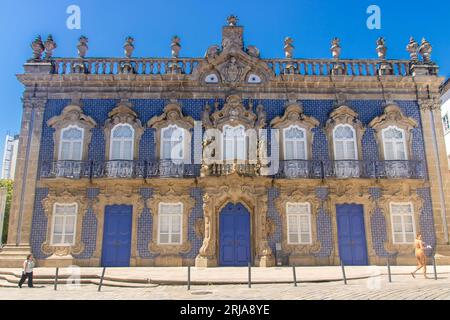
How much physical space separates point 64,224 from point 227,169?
268 inches

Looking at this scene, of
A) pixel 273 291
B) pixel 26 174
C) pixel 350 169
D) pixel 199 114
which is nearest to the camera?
pixel 273 291

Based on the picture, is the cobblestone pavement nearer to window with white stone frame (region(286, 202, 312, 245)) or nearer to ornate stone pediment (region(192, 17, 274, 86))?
window with white stone frame (region(286, 202, 312, 245))

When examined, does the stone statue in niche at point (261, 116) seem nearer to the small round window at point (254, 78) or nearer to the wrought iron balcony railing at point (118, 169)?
the small round window at point (254, 78)

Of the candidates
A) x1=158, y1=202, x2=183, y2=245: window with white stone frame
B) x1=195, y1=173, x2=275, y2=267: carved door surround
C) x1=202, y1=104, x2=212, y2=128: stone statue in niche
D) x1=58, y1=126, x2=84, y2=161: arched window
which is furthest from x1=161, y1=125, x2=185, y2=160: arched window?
x1=58, y1=126, x2=84, y2=161: arched window

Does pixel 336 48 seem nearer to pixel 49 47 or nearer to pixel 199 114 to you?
pixel 199 114

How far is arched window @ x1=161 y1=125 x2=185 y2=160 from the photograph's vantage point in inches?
664

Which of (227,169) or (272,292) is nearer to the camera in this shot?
(272,292)

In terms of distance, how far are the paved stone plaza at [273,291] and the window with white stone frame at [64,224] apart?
4.17 meters

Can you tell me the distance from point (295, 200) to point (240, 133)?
3.57m

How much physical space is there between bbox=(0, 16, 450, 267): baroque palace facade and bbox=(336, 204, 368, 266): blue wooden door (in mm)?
47

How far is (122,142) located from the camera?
56.1 ft

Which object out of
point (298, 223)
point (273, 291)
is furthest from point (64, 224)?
point (273, 291)

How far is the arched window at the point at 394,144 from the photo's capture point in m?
17.2

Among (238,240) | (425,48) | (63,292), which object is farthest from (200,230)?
(425,48)
